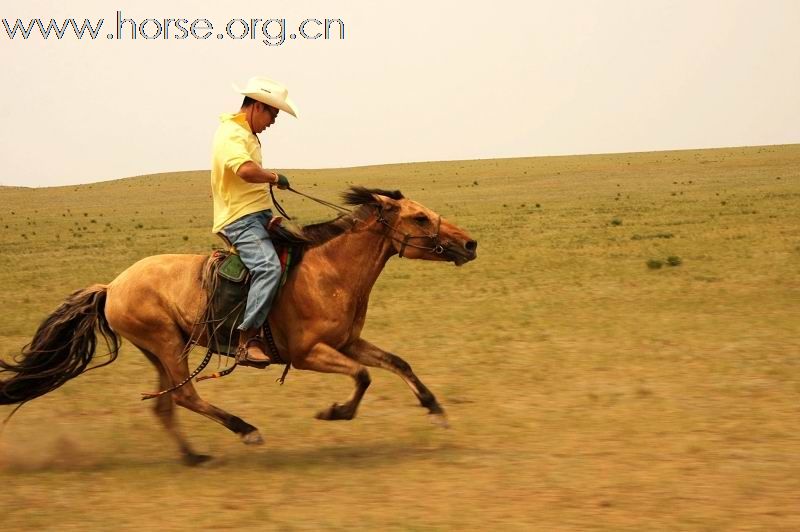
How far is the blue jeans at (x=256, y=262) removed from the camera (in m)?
6.93

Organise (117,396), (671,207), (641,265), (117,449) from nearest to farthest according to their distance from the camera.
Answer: (117,449), (117,396), (641,265), (671,207)

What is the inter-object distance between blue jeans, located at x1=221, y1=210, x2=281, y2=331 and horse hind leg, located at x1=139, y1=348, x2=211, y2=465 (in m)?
0.82

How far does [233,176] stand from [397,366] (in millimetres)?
1762

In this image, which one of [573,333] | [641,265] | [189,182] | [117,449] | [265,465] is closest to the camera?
[265,465]

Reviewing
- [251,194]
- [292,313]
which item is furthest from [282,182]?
[292,313]

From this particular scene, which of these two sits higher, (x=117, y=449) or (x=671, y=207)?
(x=671, y=207)

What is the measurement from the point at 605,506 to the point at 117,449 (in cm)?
381

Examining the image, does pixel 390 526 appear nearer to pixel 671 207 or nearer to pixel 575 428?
pixel 575 428

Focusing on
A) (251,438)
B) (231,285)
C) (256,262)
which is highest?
(256,262)

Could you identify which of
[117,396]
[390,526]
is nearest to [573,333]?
[117,396]

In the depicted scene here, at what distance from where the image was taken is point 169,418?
7.29 meters

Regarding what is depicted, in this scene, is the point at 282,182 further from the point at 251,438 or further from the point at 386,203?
the point at 251,438

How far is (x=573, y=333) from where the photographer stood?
488 inches

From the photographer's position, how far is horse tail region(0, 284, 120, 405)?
284 inches
